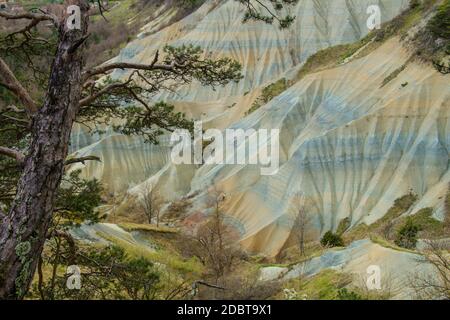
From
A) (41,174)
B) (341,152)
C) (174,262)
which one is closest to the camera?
(41,174)

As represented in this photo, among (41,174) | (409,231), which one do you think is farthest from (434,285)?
(409,231)

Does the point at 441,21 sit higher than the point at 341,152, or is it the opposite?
the point at 441,21

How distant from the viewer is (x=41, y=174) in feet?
22.9

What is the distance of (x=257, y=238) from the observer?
38656mm

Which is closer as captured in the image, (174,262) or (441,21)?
(174,262)

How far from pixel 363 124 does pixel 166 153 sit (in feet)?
101

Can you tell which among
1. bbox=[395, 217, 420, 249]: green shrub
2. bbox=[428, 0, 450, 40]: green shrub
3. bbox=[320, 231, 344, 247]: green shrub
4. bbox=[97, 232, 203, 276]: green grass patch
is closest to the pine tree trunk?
bbox=[97, 232, 203, 276]: green grass patch

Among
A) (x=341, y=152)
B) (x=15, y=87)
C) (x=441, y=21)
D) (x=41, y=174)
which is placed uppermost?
(x=441, y=21)

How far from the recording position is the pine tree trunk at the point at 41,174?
6.84 m

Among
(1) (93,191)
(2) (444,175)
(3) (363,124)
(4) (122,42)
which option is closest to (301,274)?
(1) (93,191)

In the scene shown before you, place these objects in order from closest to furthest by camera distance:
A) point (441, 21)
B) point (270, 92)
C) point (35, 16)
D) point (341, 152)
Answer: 1. point (35, 16)
2. point (441, 21)
3. point (341, 152)
4. point (270, 92)

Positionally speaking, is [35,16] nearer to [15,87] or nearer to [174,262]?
[15,87]

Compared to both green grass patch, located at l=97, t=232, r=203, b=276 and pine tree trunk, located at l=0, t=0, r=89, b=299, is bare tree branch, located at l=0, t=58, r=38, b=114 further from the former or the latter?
green grass patch, located at l=97, t=232, r=203, b=276
